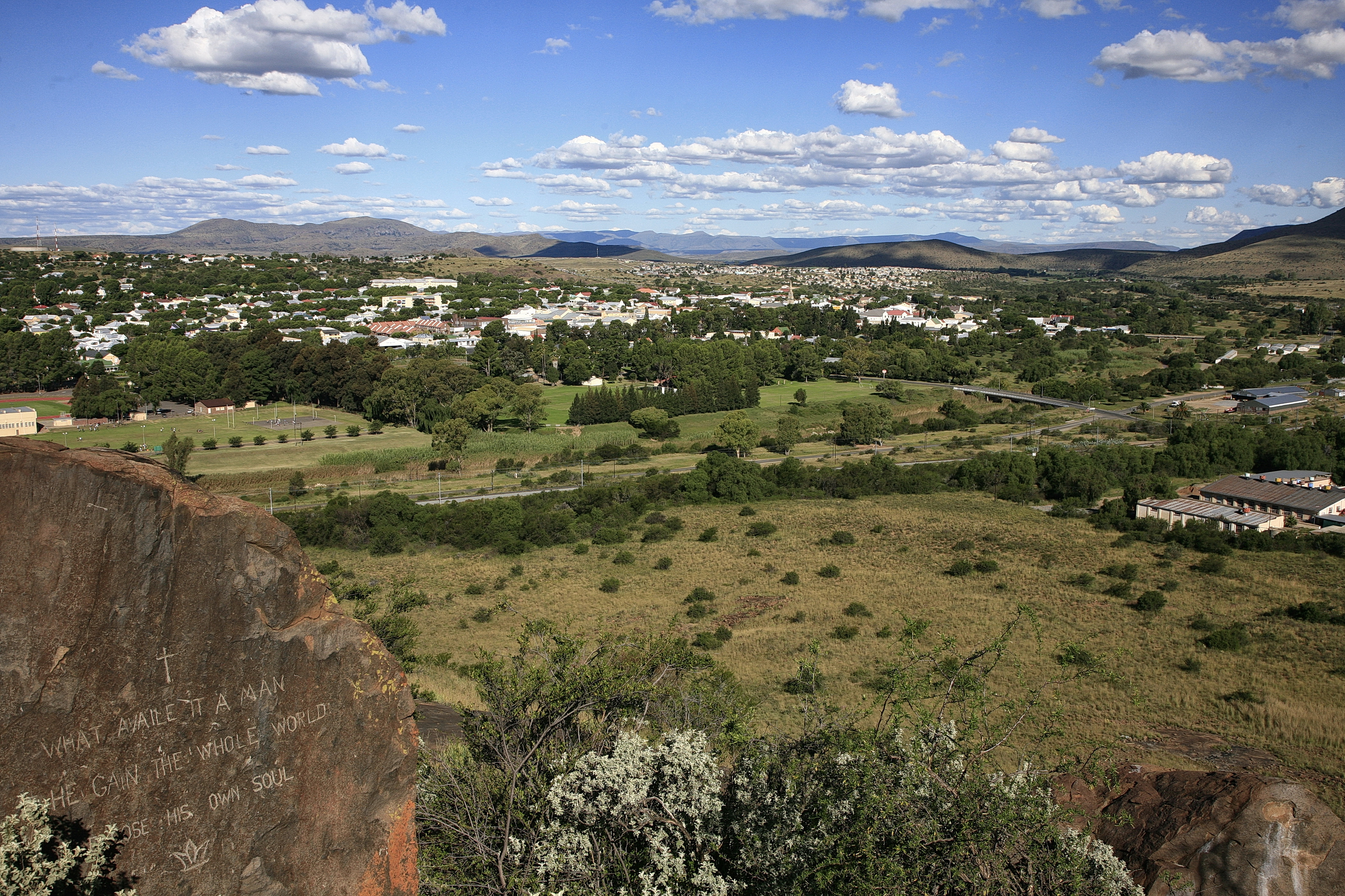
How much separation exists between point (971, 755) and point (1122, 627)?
2132 centimetres

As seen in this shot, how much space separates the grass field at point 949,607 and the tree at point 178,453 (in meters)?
13.2

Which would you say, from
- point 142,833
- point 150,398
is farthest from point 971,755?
point 150,398

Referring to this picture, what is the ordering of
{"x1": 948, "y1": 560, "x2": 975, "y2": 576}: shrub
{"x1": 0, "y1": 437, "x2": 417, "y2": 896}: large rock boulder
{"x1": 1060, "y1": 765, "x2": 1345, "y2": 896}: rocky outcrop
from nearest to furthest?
{"x1": 0, "y1": 437, "x2": 417, "y2": 896}: large rock boulder
{"x1": 1060, "y1": 765, "x2": 1345, "y2": 896}: rocky outcrop
{"x1": 948, "y1": 560, "x2": 975, "y2": 576}: shrub

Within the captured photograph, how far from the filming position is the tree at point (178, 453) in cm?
4447

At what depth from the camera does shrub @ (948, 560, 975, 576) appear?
34062mm

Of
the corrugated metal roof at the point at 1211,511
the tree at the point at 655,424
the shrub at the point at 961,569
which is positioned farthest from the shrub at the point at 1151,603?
the tree at the point at 655,424

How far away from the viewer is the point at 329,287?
509 ft

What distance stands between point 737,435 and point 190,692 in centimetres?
5509

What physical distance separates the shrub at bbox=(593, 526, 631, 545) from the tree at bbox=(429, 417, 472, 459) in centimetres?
1963

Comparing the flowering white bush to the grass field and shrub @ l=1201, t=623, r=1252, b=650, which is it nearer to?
the grass field

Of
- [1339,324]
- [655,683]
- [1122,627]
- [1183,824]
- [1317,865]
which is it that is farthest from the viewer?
[1339,324]

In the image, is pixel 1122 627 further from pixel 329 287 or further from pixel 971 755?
pixel 329 287

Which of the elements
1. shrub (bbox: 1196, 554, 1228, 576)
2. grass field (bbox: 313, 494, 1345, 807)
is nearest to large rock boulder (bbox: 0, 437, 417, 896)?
grass field (bbox: 313, 494, 1345, 807)

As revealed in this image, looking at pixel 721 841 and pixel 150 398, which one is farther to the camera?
pixel 150 398
